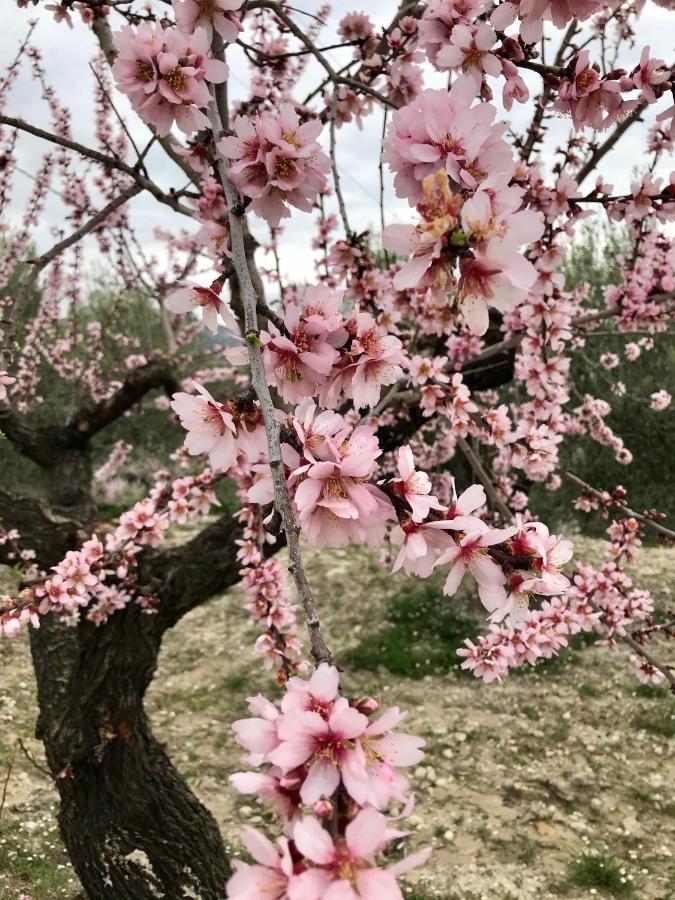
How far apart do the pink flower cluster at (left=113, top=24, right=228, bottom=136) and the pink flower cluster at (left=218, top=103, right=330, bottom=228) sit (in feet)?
→ 0.30

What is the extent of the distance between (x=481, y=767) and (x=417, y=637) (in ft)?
6.87

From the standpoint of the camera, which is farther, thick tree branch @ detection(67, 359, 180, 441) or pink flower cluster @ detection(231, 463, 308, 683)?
thick tree branch @ detection(67, 359, 180, 441)

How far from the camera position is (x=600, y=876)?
3.46 meters

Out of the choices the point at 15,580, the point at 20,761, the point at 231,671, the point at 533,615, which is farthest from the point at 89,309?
the point at 533,615

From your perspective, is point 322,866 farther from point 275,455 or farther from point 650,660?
point 650,660

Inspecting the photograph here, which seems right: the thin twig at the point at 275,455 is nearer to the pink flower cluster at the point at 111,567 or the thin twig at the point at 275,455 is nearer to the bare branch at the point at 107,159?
the bare branch at the point at 107,159

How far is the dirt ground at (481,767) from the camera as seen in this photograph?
3559 mm

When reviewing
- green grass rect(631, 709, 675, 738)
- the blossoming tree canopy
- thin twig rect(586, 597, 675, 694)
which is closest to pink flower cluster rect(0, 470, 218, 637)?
the blossoming tree canopy

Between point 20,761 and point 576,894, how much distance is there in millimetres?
3422

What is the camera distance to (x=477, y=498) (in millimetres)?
954

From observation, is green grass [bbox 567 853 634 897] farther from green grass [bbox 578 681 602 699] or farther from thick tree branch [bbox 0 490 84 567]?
thick tree branch [bbox 0 490 84 567]

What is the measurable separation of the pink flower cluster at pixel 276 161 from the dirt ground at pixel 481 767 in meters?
2.34

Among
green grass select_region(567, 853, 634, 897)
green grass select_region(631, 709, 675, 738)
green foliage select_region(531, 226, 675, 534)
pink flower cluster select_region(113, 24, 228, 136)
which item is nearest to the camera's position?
pink flower cluster select_region(113, 24, 228, 136)

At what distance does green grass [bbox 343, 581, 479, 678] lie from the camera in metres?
6.13
